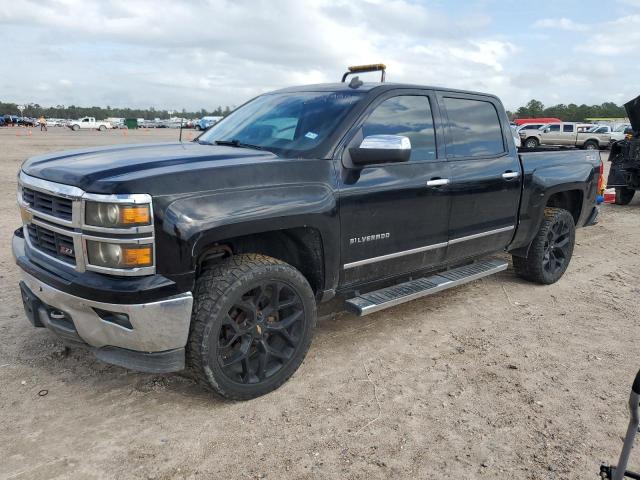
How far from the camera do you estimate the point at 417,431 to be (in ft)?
9.36

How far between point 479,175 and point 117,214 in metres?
2.92

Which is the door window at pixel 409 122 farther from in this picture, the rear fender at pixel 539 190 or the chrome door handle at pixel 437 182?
the rear fender at pixel 539 190

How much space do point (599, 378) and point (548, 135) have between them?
102ft

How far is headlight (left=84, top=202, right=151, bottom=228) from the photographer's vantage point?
254 cm

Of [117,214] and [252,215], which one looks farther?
[252,215]

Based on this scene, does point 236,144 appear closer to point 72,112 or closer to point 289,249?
point 289,249

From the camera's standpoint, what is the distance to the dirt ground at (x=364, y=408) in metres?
2.58

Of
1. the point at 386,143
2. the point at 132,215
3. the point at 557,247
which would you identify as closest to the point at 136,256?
the point at 132,215

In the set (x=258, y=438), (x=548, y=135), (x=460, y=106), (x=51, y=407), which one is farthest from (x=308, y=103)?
(x=548, y=135)

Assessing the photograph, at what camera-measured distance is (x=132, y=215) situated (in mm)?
2549

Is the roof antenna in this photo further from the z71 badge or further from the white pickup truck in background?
the white pickup truck in background

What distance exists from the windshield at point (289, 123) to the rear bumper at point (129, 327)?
1302 mm

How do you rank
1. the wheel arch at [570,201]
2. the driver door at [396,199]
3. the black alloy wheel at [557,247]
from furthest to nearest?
the wheel arch at [570,201] → the black alloy wheel at [557,247] → the driver door at [396,199]

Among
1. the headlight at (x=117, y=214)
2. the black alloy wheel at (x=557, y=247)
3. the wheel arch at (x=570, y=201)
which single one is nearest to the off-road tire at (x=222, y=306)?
the headlight at (x=117, y=214)
